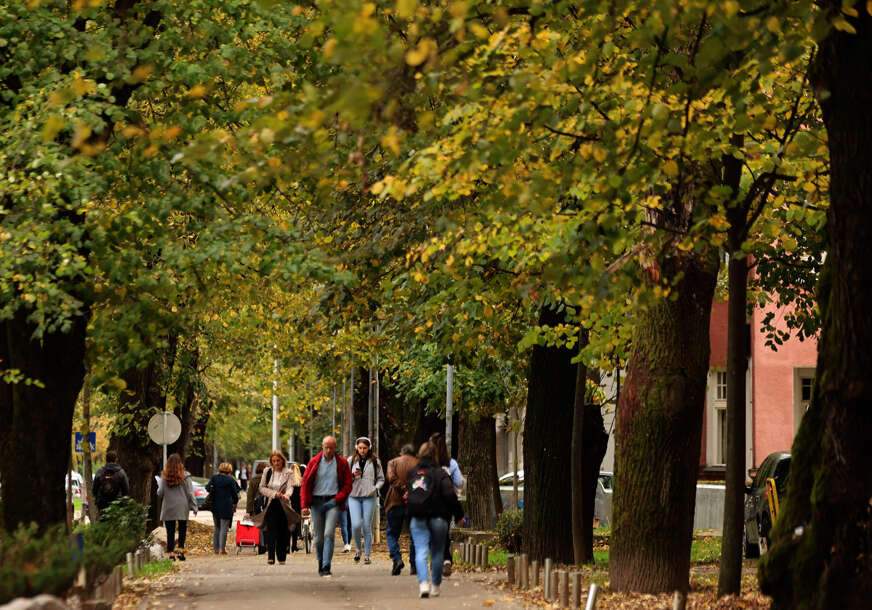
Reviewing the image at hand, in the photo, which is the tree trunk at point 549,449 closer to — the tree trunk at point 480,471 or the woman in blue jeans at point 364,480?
the woman in blue jeans at point 364,480

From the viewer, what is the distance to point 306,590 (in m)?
17.0

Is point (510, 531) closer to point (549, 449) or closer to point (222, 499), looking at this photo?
point (549, 449)

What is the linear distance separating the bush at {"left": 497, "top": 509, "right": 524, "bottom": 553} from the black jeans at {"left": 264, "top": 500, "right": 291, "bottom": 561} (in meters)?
3.98

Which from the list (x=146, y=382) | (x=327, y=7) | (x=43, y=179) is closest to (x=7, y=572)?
(x=327, y=7)

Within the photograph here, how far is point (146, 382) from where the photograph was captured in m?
31.2

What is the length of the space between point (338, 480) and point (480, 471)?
12945 millimetres

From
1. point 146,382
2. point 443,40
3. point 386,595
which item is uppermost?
point 443,40

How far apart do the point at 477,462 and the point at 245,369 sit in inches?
249

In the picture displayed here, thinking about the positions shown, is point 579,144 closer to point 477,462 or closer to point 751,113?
point 751,113

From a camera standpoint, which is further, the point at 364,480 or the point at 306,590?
the point at 364,480

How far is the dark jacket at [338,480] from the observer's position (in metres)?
19.5

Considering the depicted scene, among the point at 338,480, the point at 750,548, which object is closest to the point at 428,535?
the point at 338,480

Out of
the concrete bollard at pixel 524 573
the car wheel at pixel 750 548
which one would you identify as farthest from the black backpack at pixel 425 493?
the car wheel at pixel 750 548

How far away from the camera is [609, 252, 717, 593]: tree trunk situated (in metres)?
14.8
